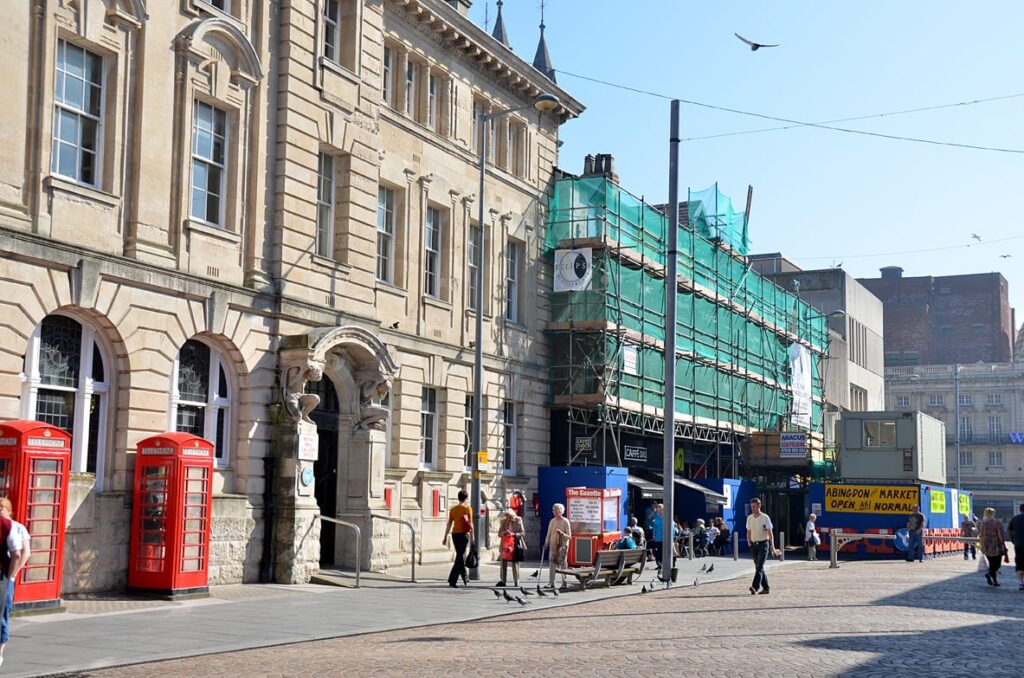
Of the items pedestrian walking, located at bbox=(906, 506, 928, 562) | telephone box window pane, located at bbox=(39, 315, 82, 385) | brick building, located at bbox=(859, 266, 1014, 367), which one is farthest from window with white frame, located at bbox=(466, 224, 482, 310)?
brick building, located at bbox=(859, 266, 1014, 367)

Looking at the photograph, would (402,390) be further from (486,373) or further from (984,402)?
(984,402)

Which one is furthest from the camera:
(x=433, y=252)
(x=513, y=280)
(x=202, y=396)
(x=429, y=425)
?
(x=513, y=280)

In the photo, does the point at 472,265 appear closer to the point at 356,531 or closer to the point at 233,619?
the point at 356,531

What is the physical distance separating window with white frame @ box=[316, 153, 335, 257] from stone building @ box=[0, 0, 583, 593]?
2.4 inches

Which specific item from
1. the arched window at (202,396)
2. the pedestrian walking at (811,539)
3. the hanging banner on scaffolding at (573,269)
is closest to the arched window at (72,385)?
the arched window at (202,396)

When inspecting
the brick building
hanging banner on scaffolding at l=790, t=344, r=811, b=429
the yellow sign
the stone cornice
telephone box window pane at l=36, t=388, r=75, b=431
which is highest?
the brick building

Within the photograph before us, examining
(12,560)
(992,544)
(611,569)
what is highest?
(12,560)

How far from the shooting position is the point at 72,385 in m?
19.3

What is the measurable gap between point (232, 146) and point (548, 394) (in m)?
15.6

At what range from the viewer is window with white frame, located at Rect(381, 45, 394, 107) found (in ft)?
95.9

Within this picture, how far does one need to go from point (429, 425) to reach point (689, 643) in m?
16.7

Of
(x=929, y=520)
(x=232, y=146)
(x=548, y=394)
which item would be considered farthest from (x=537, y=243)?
(x=929, y=520)

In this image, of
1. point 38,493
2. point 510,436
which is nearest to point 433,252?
point 510,436

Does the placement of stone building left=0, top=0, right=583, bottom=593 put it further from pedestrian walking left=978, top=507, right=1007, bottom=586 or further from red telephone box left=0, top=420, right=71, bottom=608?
pedestrian walking left=978, top=507, right=1007, bottom=586
